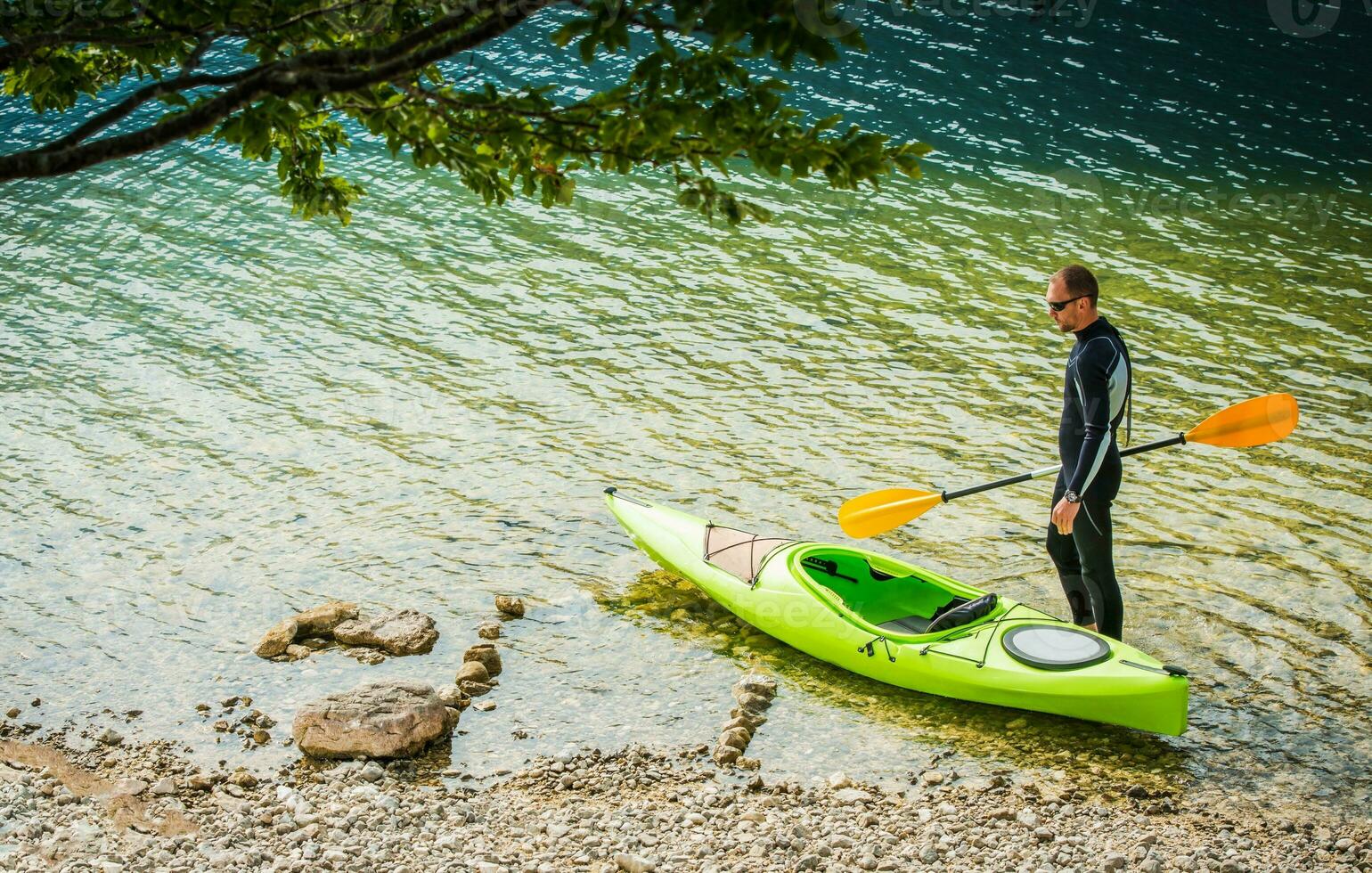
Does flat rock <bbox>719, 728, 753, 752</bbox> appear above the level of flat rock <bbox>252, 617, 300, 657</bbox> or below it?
above

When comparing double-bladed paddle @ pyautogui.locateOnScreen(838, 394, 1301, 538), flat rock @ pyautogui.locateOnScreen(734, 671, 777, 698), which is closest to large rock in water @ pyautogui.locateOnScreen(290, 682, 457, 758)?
flat rock @ pyautogui.locateOnScreen(734, 671, 777, 698)

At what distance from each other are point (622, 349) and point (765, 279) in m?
3.26

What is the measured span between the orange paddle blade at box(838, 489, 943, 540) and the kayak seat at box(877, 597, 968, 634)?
0.67 m

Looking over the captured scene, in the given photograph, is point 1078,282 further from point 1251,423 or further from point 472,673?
point 472,673

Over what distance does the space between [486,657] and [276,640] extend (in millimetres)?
1495

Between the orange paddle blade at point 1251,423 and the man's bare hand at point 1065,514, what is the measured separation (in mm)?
1280

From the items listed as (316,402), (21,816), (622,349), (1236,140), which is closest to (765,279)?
(622,349)

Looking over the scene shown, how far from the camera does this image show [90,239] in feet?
56.3

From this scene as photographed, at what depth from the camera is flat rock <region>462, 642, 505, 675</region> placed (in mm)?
8297

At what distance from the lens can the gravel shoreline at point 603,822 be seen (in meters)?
6.16

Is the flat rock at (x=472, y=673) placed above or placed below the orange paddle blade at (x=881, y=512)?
below

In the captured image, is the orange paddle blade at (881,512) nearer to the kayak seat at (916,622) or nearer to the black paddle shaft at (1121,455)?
the black paddle shaft at (1121,455)

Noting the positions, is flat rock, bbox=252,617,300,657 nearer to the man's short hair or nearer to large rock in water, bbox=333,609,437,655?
large rock in water, bbox=333,609,437,655

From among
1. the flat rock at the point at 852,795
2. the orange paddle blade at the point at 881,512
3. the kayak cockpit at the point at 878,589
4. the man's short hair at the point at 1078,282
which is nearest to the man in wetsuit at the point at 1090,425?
the man's short hair at the point at 1078,282
